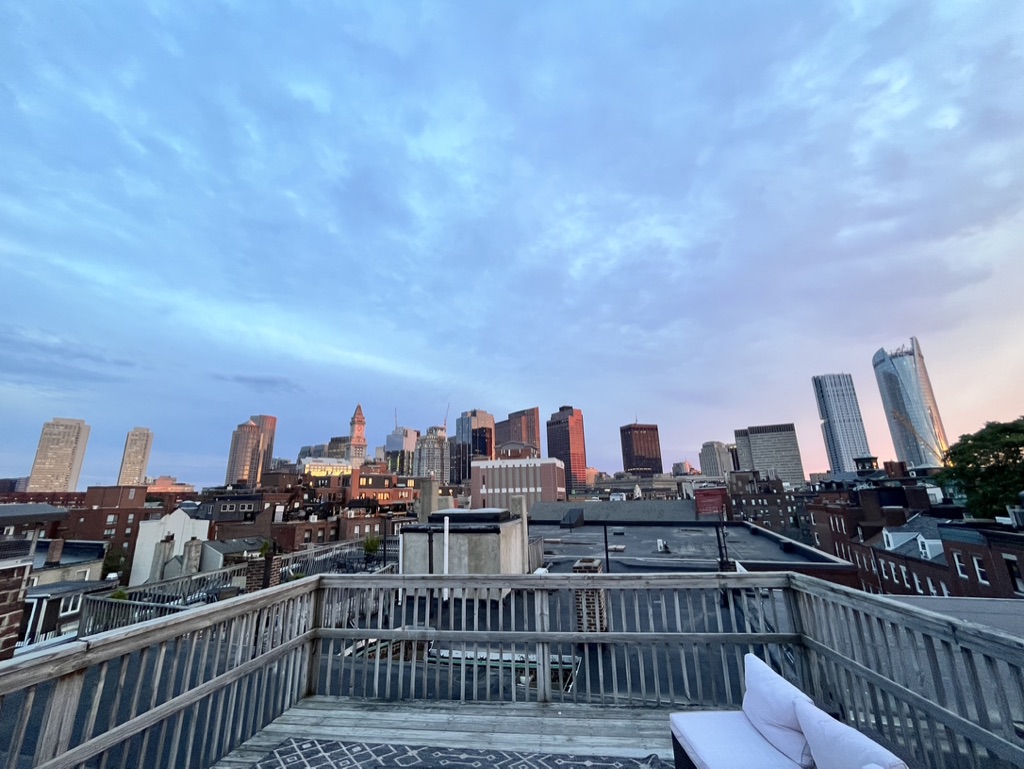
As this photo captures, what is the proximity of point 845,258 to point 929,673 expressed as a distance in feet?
94.1

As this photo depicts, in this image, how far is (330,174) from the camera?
178 feet

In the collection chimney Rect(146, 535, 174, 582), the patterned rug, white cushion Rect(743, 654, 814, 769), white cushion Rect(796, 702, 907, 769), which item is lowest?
chimney Rect(146, 535, 174, 582)

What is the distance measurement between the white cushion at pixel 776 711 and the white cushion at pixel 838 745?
15 centimetres

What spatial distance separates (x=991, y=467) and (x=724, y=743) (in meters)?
54.3

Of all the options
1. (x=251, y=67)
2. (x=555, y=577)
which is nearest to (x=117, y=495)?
(x=251, y=67)

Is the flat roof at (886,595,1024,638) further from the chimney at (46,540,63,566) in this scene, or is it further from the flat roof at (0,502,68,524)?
the chimney at (46,540,63,566)

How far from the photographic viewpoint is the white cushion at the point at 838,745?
1519 millimetres

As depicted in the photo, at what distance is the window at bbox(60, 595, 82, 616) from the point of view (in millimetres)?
21156

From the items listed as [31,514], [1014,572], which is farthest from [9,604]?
[1014,572]

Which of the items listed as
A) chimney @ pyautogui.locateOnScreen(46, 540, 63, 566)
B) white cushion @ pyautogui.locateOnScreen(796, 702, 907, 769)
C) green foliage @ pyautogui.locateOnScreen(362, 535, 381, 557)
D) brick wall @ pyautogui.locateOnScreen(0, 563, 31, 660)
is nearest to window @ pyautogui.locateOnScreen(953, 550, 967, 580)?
white cushion @ pyautogui.locateOnScreen(796, 702, 907, 769)

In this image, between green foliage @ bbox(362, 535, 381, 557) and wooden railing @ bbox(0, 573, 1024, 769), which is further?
green foliage @ bbox(362, 535, 381, 557)

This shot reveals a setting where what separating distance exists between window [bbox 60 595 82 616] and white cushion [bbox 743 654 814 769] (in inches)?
1253

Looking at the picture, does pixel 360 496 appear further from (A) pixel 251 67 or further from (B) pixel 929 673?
(B) pixel 929 673

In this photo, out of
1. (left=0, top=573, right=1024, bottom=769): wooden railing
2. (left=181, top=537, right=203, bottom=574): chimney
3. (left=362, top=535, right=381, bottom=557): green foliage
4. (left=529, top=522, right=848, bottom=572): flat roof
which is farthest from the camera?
(left=181, top=537, right=203, bottom=574): chimney
